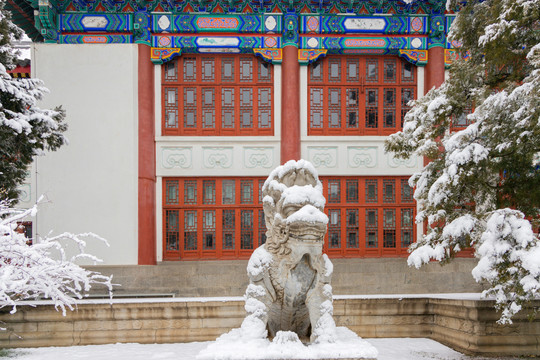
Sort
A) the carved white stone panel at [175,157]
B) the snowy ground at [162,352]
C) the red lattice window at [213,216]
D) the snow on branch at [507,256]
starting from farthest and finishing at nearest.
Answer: the red lattice window at [213,216] < the carved white stone panel at [175,157] < the snowy ground at [162,352] < the snow on branch at [507,256]

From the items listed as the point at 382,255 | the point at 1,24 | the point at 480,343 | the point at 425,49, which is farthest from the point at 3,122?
the point at 425,49

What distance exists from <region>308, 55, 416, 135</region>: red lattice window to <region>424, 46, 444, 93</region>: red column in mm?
591

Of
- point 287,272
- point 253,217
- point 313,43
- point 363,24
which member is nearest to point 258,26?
point 313,43

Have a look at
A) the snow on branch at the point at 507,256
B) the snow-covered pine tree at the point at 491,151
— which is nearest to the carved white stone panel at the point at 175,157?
the snow-covered pine tree at the point at 491,151

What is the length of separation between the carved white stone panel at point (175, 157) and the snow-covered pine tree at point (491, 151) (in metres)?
7.89

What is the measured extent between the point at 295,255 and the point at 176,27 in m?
12.1

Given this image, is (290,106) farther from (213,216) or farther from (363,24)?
(213,216)

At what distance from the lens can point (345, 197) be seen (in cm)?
1545

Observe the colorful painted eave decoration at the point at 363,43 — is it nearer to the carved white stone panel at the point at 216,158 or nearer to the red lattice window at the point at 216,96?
the red lattice window at the point at 216,96

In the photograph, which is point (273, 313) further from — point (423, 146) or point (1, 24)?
point (1, 24)

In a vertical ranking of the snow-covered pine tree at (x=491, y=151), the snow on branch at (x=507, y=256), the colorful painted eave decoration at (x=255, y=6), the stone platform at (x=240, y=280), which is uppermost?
the colorful painted eave decoration at (x=255, y=6)

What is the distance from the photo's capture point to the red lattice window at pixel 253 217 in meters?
15.2

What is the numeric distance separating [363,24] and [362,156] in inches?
163

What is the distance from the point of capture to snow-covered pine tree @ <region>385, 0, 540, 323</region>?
6.19 meters
